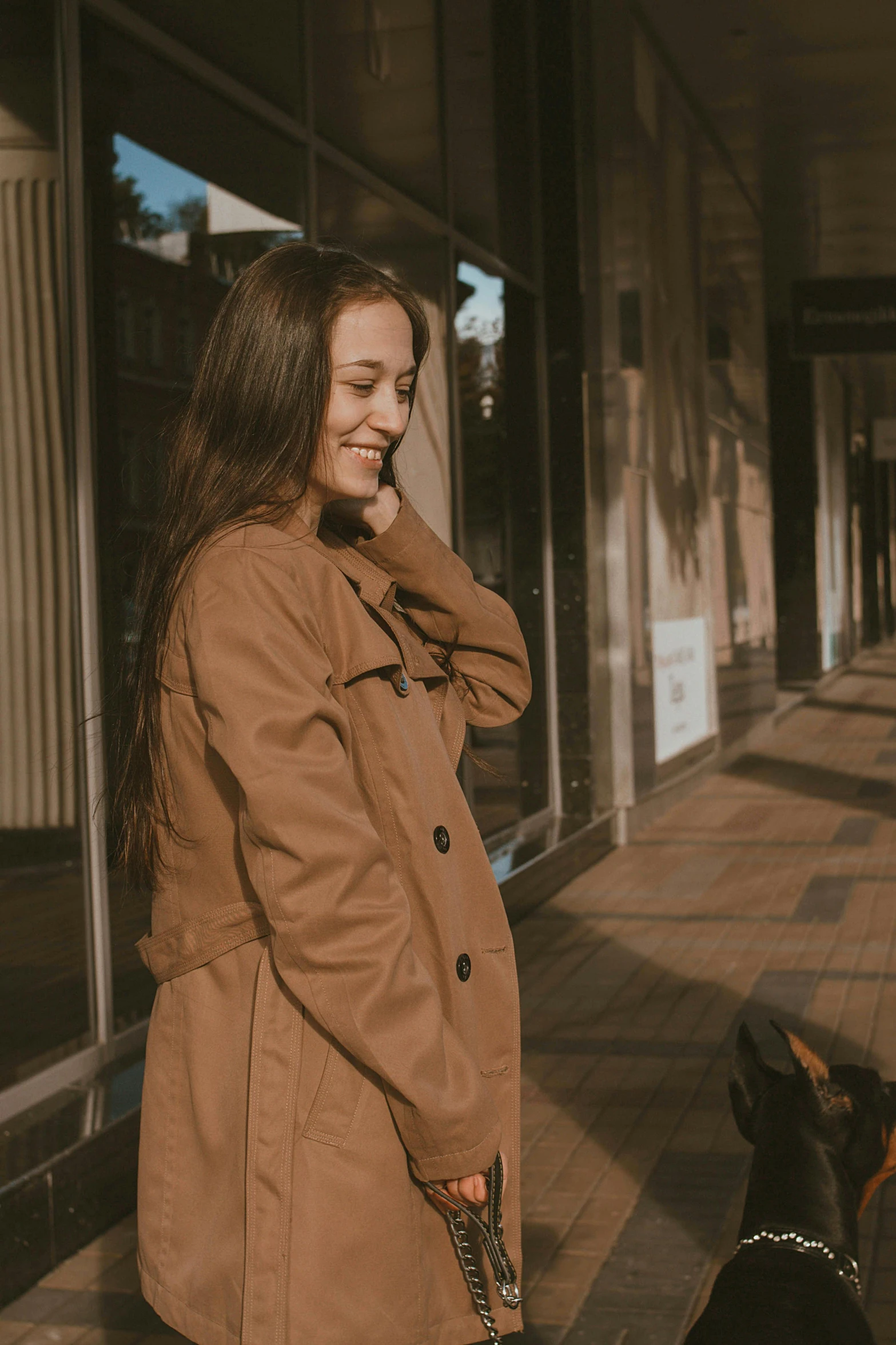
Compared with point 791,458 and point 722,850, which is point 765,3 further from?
point 791,458

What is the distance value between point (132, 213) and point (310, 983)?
160 inches

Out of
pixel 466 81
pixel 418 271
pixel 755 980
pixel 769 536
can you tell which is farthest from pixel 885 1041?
pixel 769 536

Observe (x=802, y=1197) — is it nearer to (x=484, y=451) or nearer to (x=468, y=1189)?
(x=468, y=1189)

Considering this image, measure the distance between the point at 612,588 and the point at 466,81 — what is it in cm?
315

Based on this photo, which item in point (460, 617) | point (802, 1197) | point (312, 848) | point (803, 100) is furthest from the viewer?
point (803, 100)

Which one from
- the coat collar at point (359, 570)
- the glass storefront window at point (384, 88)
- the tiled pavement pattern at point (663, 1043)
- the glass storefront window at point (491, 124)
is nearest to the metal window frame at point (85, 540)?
the tiled pavement pattern at point (663, 1043)

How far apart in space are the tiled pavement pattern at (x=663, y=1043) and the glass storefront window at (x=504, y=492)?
0.78 meters

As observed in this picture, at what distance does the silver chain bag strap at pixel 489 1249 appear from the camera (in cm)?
180

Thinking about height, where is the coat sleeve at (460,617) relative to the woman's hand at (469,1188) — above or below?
above

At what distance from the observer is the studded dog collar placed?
254cm

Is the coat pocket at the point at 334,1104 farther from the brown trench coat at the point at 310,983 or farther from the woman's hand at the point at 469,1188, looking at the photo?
the woman's hand at the point at 469,1188

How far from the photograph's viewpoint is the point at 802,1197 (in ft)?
8.75

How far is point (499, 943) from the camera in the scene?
1933 millimetres

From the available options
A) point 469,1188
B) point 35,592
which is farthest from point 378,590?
point 35,592
